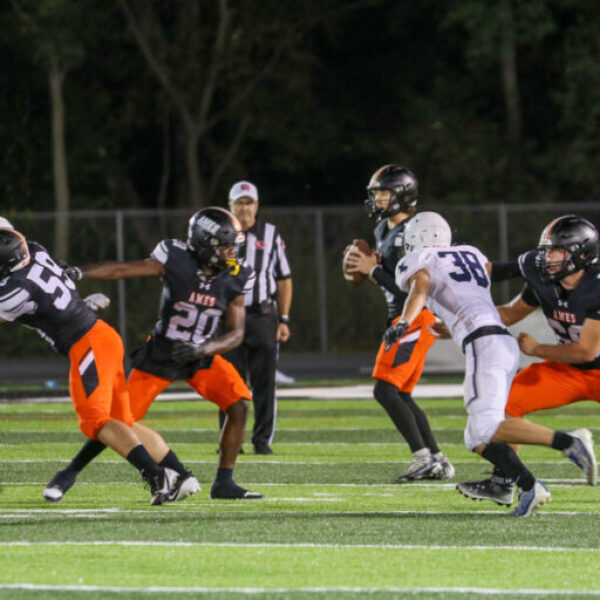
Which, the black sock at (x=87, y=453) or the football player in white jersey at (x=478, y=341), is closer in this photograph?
the football player in white jersey at (x=478, y=341)

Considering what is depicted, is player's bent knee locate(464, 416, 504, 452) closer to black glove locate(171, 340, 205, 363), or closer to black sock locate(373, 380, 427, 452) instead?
black glove locate(171, 340, 205, 363)

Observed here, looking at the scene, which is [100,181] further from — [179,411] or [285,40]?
[179,411]

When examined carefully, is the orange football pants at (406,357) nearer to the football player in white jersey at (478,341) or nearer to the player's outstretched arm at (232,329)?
the player's outstretched arm at (232,329)

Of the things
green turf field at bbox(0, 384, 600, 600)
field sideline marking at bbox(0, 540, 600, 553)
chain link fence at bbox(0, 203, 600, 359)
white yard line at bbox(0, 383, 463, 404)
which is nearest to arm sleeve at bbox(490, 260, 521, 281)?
green turf field at bbox(0, 384, 600, 600)

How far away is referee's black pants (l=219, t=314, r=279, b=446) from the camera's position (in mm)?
10562

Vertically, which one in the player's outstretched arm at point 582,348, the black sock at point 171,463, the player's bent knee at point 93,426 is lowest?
the black sock at point 171,463

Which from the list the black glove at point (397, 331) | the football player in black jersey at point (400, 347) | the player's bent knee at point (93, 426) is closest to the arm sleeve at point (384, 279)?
the football player in black jersey at point (400, 347)

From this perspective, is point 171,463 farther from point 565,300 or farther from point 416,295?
point 565,300

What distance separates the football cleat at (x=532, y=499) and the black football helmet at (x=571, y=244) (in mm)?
1241

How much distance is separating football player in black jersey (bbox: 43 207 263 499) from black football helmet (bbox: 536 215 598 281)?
59.6 inches

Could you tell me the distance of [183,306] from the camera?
8.17 metres

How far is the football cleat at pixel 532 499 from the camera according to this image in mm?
7203

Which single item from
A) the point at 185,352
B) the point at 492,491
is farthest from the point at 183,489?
the point at 492,491

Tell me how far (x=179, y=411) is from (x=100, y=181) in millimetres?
13032
